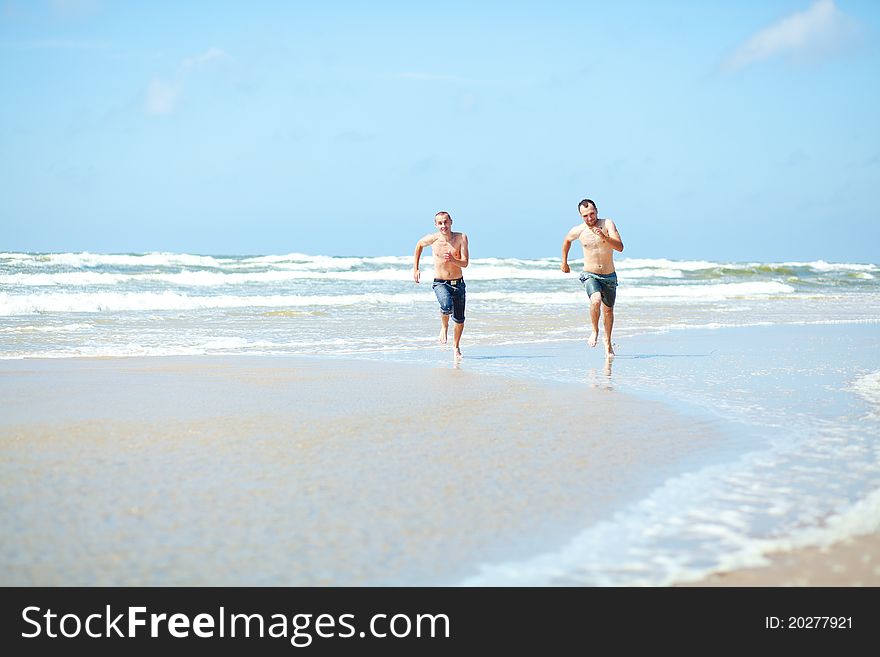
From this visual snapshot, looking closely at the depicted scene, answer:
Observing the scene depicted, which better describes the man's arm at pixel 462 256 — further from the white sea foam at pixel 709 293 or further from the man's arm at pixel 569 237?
the white sea foam at pixel 709 293

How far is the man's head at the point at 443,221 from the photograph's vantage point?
32.8 ft

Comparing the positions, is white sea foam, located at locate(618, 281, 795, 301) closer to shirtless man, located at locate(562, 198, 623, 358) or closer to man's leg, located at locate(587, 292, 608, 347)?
man's leg, located at locate(587, 292, 608, 347)

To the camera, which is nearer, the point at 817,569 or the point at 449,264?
the point at 817,569

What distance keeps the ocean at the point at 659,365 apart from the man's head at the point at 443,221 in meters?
1.39

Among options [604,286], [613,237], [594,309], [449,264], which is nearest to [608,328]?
[594,309]

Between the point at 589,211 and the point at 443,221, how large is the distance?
1.69 metres

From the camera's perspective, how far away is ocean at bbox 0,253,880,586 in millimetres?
2955

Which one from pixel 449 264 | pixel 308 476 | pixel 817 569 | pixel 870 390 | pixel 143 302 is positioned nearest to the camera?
pixel 817 569

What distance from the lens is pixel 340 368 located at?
27.0ft

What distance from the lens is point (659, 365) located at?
860cm

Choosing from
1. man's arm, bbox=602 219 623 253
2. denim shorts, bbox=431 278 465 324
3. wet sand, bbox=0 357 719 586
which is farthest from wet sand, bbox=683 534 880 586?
denim shorts, bbox=431 278 465 324

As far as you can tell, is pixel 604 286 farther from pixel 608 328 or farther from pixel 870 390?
pixel 870 390
